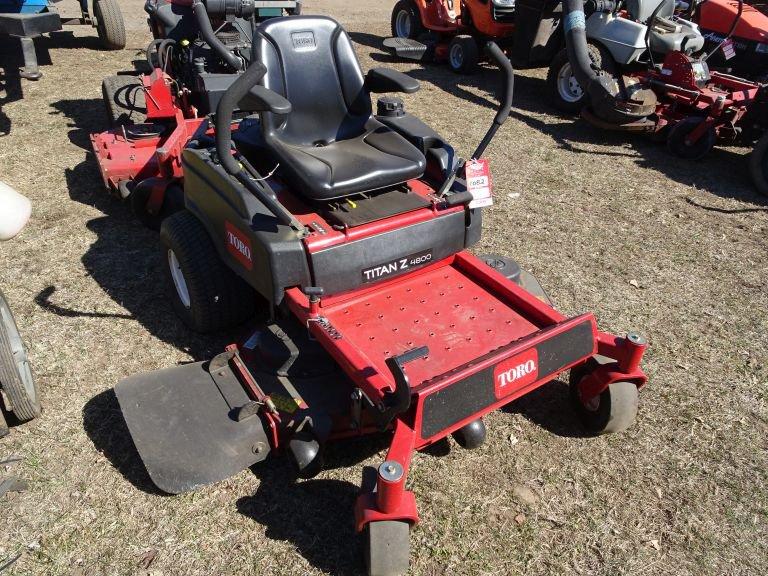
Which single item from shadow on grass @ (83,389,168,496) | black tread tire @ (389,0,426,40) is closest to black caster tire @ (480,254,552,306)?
shadow on grass @ (83,389,168,496)

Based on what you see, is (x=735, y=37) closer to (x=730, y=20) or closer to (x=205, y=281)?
(x=730, y=20)

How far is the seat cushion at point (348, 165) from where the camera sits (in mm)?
3004

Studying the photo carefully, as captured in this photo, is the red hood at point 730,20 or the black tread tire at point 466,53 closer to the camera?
the red hood at point 730,20

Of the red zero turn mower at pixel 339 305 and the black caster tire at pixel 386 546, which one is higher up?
the red zero turn mower at pixel 339 305

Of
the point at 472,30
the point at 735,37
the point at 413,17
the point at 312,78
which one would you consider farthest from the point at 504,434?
the point at 413,17

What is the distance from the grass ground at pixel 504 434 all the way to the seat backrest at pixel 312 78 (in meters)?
1.27

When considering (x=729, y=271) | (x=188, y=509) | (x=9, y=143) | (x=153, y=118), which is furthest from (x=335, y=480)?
(x=9, y=143)

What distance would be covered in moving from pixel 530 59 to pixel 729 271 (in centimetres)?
419

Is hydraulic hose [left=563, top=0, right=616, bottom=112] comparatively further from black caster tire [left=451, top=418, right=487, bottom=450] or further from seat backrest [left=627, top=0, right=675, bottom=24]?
seat backrest [left=627, top=0, right=675, bottom=24]

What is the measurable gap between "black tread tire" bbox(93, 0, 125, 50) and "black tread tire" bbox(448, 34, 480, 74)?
428 cm

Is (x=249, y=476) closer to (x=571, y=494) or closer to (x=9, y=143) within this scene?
(x=571, y=494)

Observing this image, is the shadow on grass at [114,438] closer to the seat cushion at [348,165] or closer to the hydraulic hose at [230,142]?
the hydraulic hose at [230,142]

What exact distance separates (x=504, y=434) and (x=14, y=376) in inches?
83.7

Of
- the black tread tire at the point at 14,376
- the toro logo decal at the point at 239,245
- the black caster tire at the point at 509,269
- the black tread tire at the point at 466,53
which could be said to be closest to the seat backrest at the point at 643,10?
the black tread tire at the point at 466,53
